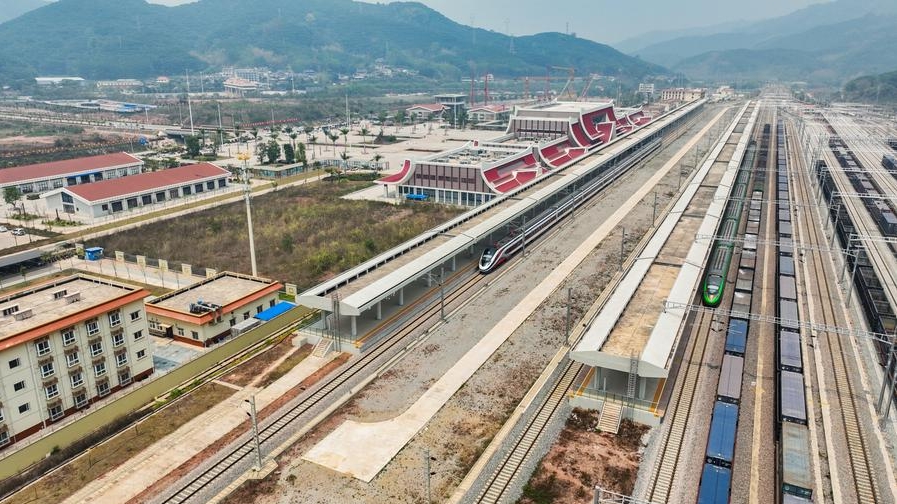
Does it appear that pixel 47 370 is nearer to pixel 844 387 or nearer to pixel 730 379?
pixel 730 379

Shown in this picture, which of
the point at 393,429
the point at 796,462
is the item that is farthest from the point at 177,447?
the point at 796,462

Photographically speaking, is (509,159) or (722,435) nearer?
(722,435)

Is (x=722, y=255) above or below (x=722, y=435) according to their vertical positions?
above

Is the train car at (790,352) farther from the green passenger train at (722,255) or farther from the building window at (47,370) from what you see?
the building window at (47,370)

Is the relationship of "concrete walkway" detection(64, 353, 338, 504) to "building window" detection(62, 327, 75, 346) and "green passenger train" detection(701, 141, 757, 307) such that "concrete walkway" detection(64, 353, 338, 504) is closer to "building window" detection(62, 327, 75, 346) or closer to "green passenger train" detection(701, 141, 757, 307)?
"building window" detection(62, 327, 75, 346)

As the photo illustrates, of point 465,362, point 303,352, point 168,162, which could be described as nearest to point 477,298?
point 465,362

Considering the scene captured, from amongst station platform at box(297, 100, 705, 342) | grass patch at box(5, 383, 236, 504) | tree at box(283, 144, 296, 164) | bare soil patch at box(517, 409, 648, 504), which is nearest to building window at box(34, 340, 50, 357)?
grass patch at box(5, 383, 236, 504)

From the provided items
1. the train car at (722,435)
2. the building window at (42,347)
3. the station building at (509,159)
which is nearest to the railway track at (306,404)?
the building window at (42,347)
